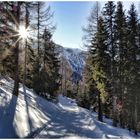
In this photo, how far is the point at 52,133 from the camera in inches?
738

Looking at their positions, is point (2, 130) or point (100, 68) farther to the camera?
point (100, 68)

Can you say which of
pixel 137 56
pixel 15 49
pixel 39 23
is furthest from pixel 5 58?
pixel 39 23

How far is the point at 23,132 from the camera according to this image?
56.5ft

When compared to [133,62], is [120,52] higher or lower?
higher

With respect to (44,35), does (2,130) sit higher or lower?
lower

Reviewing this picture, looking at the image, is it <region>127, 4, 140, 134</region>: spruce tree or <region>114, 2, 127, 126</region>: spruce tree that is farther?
<region>127, 4, 140, 134</region>: spruce tree

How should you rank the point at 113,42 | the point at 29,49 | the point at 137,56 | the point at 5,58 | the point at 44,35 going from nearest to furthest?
the point at 5,58 < the point at 113,42 < the point at 137,56 < the point at 29,49 < the point at 44,35

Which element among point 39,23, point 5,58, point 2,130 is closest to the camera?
point 2,130

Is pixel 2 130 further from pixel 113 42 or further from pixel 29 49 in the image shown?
pixel 29 49

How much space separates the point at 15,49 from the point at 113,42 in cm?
1282

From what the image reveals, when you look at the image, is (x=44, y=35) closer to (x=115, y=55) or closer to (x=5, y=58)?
(x=115, y=55)

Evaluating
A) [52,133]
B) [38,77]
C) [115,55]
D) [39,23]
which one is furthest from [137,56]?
[52,133]

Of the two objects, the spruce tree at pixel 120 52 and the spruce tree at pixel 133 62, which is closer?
the spruce tree at pixel 120 52

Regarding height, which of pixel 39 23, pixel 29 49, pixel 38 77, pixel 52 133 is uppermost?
pixel 39 23
